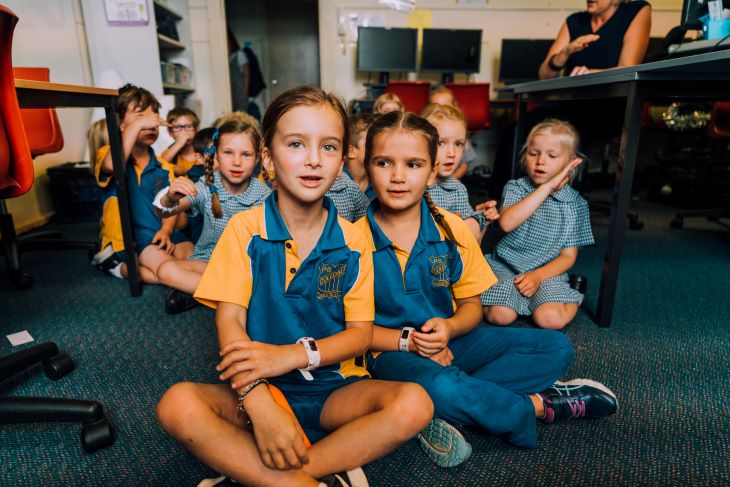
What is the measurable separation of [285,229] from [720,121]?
295 centimetres

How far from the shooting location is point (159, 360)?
1307 millimetres

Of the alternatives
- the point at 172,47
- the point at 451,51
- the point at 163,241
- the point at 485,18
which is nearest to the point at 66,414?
the point at 163,241

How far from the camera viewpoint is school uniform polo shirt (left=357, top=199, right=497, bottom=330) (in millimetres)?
1048

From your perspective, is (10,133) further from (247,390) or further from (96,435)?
(247,390)

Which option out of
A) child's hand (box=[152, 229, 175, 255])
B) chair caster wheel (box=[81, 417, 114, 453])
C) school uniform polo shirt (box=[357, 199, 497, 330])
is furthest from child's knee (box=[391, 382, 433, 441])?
child's hand (box=[152, 229, 175, 255])

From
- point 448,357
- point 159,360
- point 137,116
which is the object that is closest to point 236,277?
point 448,357

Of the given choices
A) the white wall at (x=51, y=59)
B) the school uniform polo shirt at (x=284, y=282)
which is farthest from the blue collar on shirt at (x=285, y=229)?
the white wall at (x=51, y=59)

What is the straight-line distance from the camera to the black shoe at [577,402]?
1.03 m

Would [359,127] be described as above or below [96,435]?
above

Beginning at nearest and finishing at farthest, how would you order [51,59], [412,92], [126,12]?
[51,59], [126,12], [412,92]

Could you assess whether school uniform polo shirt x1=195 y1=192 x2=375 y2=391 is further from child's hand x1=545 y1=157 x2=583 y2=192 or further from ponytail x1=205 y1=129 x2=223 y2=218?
child's hand x1=545 y1=157 x2=583 y2=192

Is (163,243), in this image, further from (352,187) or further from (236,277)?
(236,277)

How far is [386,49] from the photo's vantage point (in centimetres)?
450

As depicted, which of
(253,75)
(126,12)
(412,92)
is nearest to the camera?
(126,12)
